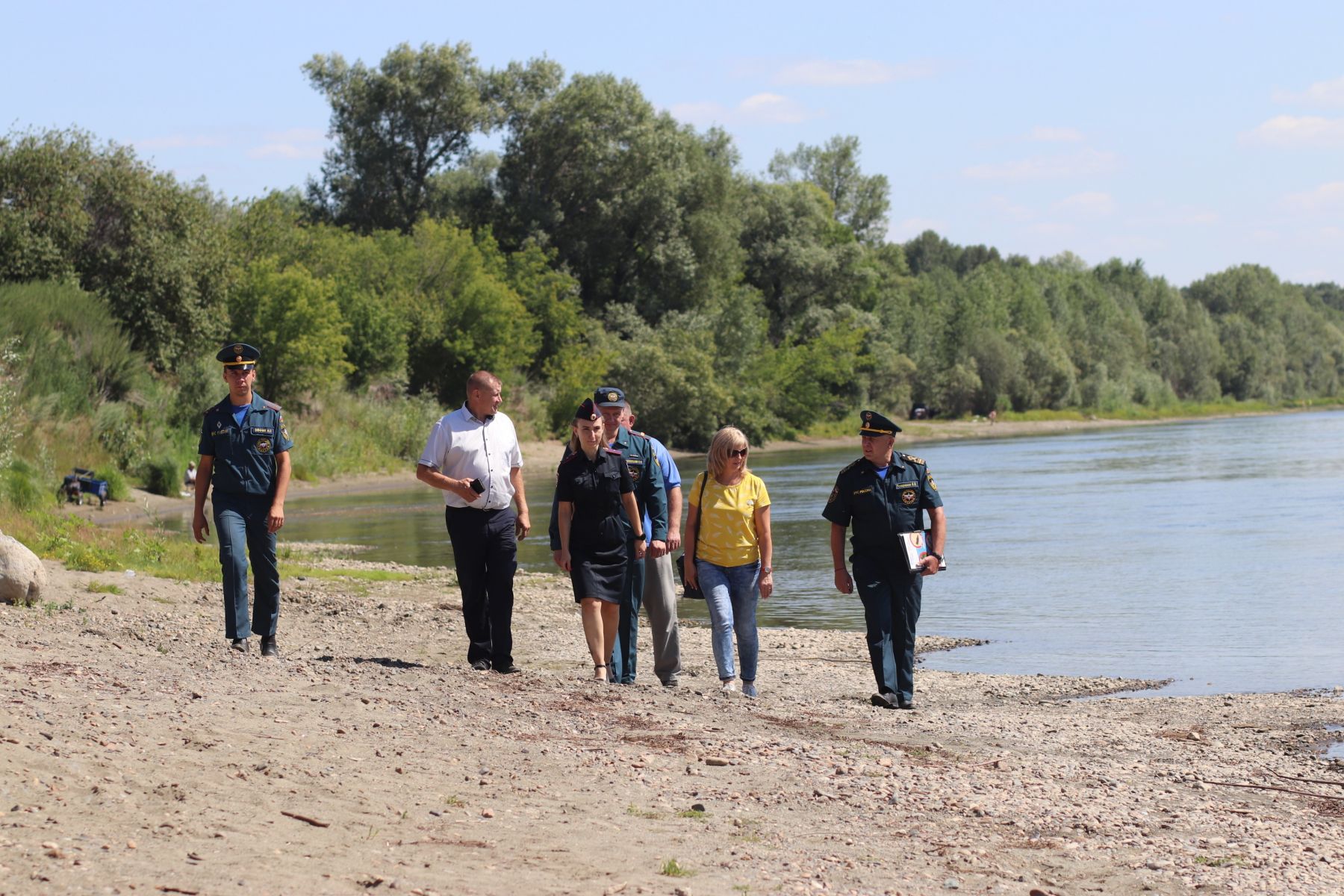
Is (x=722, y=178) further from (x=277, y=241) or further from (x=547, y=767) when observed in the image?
(x=547, y=767)

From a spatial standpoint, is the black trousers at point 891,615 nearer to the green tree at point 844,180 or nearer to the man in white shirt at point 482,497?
the man in white shirt at point 482,497

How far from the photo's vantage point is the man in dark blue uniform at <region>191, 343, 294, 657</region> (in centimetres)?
935

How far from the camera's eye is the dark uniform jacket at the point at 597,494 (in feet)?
30.0

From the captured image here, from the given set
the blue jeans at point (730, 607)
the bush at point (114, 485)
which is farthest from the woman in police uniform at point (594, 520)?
the bush at point (114, 485)

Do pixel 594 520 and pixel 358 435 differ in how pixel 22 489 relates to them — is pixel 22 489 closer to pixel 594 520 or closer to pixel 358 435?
pixel 594 520

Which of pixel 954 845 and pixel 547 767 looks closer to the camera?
pixel 954 845

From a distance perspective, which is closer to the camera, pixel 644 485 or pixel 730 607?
pixel 644 485

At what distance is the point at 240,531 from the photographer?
944 cm

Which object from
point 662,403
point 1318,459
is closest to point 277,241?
point 662,403

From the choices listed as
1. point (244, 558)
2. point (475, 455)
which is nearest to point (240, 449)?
point (244, 558)

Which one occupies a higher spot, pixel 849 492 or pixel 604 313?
pixel 604 313

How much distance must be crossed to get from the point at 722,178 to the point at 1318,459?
103 feet

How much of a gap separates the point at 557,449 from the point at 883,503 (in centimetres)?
4641

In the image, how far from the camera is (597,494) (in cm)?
916
